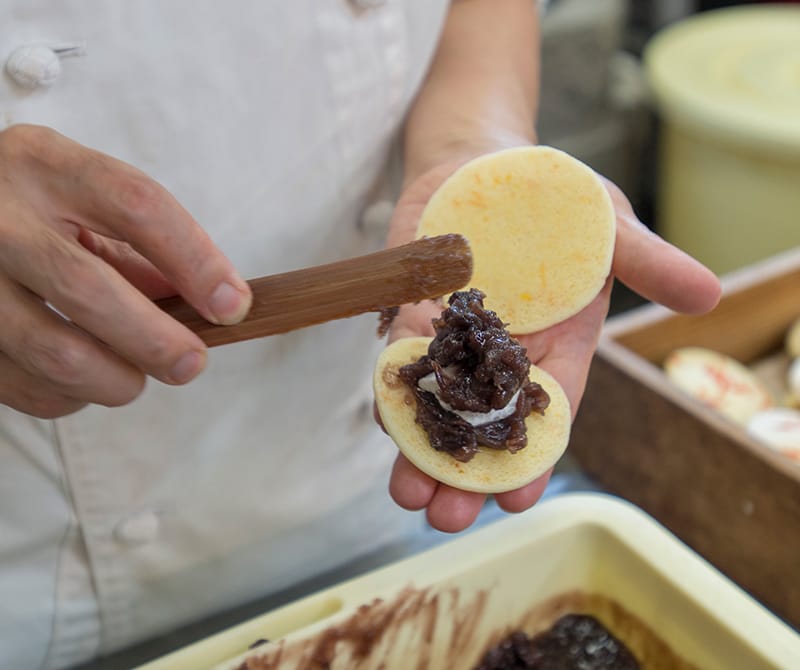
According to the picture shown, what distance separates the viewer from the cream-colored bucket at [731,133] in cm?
210

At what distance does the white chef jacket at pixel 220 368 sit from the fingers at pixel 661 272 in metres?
0.35

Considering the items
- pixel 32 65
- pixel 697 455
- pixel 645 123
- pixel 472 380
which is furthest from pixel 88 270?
pixel 645 123

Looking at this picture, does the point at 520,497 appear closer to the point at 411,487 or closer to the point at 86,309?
the point at 411,487

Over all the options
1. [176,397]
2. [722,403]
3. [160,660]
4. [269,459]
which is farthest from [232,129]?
[722,403]

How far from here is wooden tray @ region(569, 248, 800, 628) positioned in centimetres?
118

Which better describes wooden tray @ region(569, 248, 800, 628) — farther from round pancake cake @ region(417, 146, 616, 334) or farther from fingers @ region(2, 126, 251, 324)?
fingers @ region(2, 126, 251, 324)

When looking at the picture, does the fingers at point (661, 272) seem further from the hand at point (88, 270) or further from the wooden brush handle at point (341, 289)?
the hand at point (88, 270)

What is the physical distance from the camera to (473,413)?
89 centimetres

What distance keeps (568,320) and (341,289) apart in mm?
354

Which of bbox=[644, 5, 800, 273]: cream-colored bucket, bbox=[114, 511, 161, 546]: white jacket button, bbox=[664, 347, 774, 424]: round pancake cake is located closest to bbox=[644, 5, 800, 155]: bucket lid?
bbox=[644, 5, 800, 273]: cream-colored bucket

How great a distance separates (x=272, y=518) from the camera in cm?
117

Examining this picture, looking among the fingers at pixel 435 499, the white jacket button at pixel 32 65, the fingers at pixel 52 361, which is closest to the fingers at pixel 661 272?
the fingers at pixel 435 499

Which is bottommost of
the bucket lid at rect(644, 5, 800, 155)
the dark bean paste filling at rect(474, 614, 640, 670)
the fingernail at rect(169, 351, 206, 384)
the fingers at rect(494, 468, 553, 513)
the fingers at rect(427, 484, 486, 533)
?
the dark bean paste filling at rect(474, 614, 640, 670)

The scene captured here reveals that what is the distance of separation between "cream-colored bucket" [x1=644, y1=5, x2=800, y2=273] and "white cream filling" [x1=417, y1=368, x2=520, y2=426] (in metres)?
1.49
